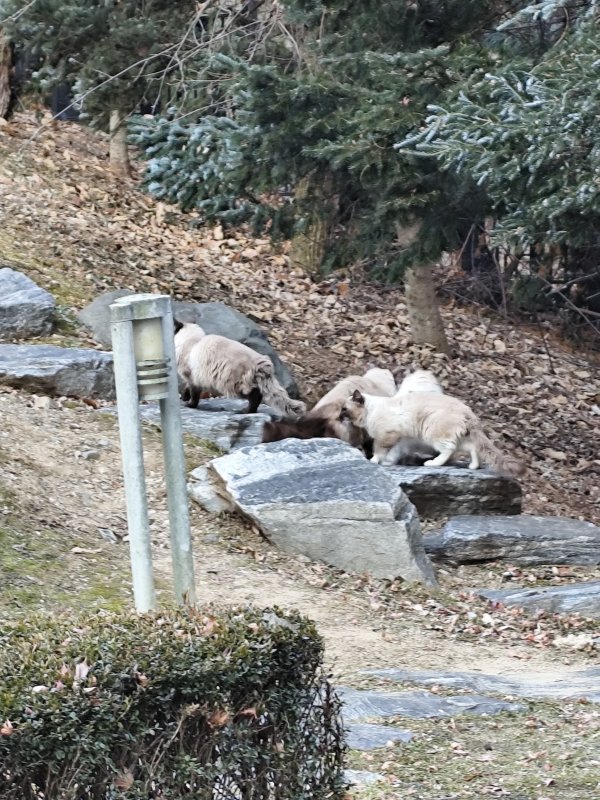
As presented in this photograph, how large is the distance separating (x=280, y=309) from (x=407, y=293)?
2.31m

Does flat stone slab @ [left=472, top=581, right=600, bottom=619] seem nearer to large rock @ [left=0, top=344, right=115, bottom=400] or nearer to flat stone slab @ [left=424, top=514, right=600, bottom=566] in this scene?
flat stone slab @ [left=424, top=514, right=600, bottom=566]

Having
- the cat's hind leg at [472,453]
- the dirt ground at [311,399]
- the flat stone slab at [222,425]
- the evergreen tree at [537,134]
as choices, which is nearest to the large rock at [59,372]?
the dirt ground at [311,399]

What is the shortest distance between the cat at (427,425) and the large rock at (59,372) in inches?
111

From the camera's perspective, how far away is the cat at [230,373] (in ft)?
45.4

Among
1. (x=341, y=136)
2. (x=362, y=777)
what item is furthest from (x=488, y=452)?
(x=362, y=777)

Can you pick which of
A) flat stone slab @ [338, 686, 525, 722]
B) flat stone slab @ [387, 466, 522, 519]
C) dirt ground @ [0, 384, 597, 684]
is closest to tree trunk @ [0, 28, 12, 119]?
dirt ground @ [0, 384, 597, 684]

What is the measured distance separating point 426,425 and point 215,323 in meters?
4.45

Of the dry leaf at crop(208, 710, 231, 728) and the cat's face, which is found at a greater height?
the dry leaf at crop(208, 710, 231, 728)

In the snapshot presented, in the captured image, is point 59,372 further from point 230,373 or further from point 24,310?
point 24,310

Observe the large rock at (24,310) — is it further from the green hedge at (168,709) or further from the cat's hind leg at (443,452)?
the green hedge at (168,709)

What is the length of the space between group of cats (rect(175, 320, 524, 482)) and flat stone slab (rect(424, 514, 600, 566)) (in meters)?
1.12

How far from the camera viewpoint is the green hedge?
3834 millimetres

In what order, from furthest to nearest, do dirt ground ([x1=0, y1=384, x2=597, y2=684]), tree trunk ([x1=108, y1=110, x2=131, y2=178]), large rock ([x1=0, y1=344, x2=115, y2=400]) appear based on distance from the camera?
tree trunk ([x1=108, y1=110, x2=131, y2=178])
large rock ([x1=0, y1=344, x2=115, y2=400])
dirt ground ([x1=0, y1=384, x2=597, y2=684])

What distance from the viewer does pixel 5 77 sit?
22.9 metres
